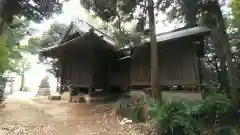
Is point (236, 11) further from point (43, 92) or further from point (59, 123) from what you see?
point (43, 92)

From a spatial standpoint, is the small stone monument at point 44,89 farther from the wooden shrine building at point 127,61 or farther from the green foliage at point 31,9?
the green foliage at point 31,9

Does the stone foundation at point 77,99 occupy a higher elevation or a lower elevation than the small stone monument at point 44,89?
lower

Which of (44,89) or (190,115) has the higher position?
(44,89)

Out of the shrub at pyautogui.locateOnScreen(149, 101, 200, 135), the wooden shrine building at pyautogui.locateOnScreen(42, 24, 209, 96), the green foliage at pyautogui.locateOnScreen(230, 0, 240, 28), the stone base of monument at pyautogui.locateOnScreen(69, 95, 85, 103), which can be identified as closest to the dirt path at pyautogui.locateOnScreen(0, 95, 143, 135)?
the shrub at pyautogui.locateOnScreen(149, 101, 200, 135)

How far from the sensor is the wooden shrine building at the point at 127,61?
1042 centimetres

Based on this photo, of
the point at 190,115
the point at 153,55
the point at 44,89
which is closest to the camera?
the point at 190,115

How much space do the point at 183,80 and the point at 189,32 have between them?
86.6 inches

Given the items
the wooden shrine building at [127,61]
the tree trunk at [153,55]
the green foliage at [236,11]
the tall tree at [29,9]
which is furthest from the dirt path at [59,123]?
the green foliage at [236,11]

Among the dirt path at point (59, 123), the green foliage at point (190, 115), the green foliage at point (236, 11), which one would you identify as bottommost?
the dirt path at point (59, 123)

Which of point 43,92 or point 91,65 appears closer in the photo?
point 91,65

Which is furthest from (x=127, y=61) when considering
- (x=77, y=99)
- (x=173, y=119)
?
(x=173, y=119)

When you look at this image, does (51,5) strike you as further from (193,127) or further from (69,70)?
(69,70)

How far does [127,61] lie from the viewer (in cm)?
1419

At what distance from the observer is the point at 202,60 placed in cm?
1318
